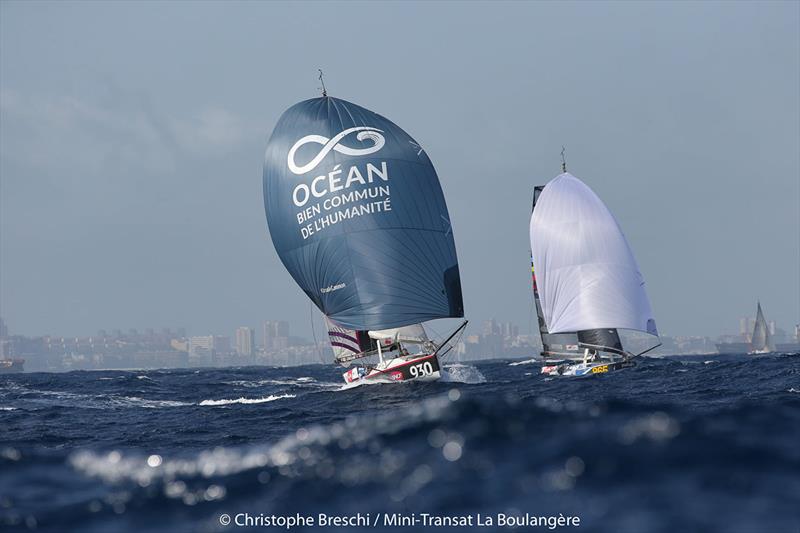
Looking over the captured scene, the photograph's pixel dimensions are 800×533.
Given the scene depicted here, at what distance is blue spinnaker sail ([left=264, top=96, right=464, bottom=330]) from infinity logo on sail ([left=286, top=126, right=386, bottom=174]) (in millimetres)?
39

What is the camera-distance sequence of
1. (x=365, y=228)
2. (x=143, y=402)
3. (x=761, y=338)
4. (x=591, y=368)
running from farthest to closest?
(x=761, y=338)
(x=591, y=368)
(x=365, y=228)
(x=143, y=402)

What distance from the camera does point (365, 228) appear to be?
30984 millimetres

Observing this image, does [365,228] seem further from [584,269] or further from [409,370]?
[584,269]

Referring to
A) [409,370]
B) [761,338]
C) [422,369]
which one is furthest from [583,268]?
[761,338]

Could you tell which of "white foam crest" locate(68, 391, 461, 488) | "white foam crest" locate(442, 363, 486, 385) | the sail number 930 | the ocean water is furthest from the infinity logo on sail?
"white foam crest" locate(68, 391, 461, 488)

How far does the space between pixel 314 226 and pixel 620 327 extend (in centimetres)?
1761

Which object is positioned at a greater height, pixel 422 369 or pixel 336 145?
pixel 336 145

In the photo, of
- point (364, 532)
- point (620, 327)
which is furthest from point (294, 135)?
point (364, 532)

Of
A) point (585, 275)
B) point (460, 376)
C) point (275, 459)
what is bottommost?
point (275, 459)

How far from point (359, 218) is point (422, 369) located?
19.3ft

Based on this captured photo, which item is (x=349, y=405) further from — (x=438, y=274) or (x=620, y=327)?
(x=620, y=327)

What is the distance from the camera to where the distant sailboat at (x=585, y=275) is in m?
41.8

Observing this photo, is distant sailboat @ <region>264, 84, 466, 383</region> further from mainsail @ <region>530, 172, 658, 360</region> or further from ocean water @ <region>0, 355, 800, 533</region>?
ocean water @ <region>0, 355, 800, 533</region>

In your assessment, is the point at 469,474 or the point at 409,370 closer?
the point at 469,474
